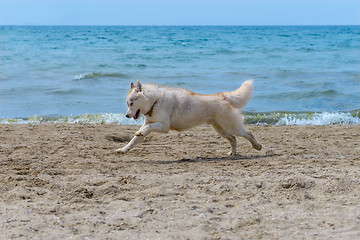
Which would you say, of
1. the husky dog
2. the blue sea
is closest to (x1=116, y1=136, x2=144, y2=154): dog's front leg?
the husky dog

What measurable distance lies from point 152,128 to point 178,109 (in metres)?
0.51

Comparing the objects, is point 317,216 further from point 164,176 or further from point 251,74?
point 251,74

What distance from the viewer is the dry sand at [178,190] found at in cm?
429

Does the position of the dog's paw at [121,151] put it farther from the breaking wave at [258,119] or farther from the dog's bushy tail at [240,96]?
the breaking wave at [258,119]

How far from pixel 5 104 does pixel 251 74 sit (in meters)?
9.79

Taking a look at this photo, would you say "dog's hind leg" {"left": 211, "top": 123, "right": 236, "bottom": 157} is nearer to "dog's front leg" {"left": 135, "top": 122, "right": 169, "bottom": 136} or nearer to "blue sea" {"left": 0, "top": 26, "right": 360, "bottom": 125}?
"dog's front leg" {"left": 135, "top": 122, "right": 169, "bottom": 136}

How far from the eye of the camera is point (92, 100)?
43.5 ft

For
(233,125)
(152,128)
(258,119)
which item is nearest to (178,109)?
(152,128)

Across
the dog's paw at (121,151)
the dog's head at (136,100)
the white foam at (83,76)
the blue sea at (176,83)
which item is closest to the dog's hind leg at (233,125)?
the dog's head at (136,100)

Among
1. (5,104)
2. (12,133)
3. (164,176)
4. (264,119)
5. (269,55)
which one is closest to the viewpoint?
(164,176)

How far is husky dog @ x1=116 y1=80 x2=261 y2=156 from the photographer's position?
681cm

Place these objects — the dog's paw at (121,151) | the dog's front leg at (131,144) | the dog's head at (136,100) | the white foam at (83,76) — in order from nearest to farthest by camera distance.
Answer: the dog's head at (136,100) < the dog's front leg at (131,144) < the dog's paw at (121,151) < the white foam at (83,76)

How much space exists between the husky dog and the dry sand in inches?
18.5

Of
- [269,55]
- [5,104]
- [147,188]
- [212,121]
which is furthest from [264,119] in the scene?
[269,55]
